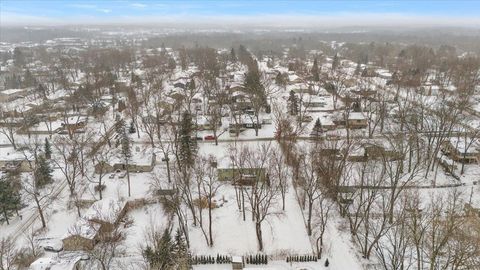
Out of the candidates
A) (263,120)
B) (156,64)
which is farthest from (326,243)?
(156,64)

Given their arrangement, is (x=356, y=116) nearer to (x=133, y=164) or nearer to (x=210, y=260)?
(x=133, y=164)

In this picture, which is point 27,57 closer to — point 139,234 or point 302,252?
point 139,234

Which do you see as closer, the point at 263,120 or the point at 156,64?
the point at 263,120

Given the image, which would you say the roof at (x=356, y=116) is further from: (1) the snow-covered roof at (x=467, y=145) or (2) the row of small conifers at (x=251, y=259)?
(2) the row of small conifers at (x=251, y=259)

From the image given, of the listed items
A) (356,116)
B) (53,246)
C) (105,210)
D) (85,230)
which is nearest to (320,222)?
(105,210)

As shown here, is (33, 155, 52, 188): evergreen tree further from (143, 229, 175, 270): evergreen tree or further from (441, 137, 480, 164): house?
(441, 137, 480, 164): house
